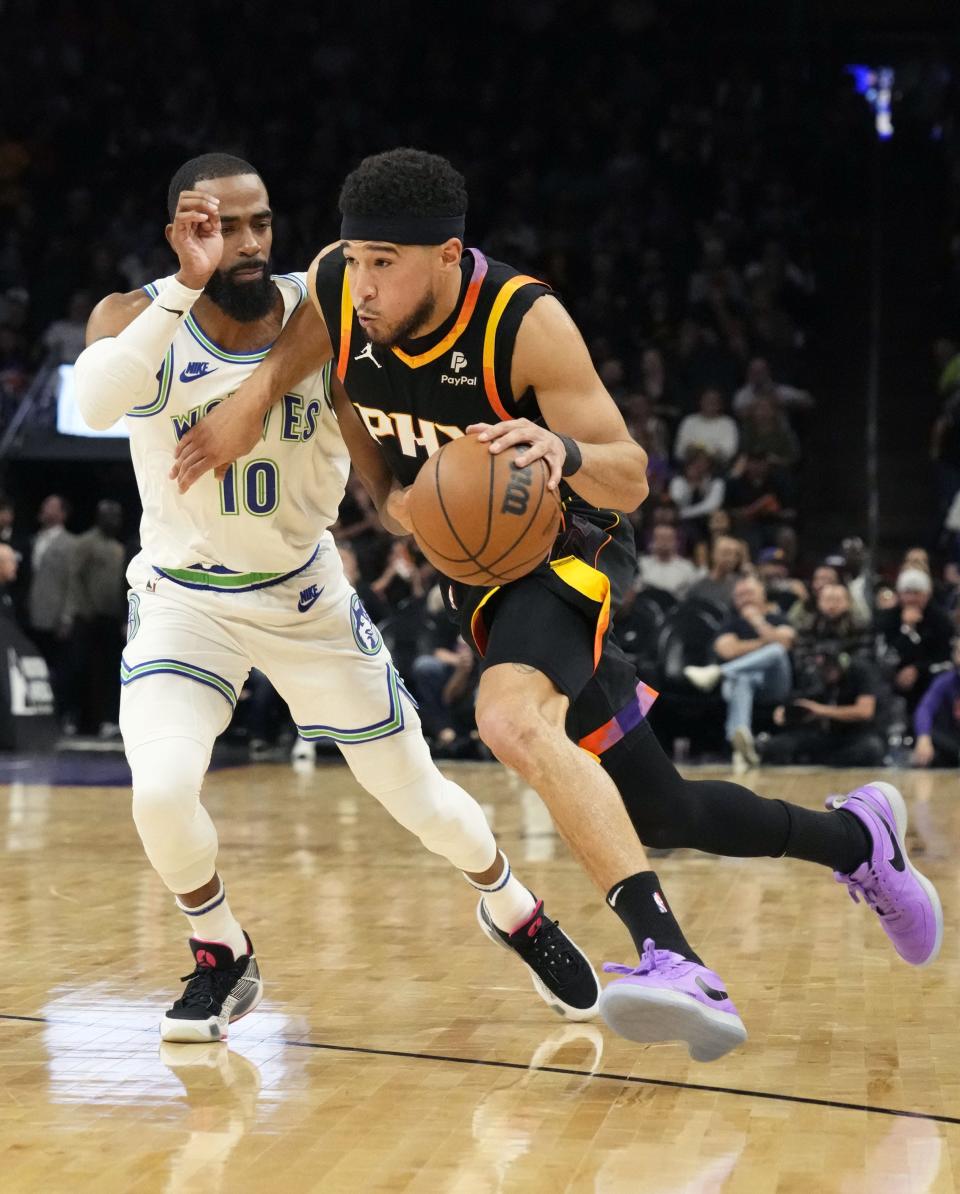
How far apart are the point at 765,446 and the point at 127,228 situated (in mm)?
6819

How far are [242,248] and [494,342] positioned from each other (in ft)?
2.53

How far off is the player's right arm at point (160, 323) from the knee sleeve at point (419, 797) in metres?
1.02

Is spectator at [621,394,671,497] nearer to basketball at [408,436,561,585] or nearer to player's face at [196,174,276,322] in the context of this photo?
player's face at [196,174,276,322]

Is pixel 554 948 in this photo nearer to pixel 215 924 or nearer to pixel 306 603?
pixel 215 924

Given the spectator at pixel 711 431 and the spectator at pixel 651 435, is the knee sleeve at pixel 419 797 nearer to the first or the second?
the spectator at pixel 651 435

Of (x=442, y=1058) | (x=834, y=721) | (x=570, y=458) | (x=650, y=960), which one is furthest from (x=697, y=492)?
(x=650, y=960)

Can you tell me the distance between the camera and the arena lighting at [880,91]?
59.7ft

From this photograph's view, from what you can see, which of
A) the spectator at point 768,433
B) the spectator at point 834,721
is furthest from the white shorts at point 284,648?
the spectator at point 768,433

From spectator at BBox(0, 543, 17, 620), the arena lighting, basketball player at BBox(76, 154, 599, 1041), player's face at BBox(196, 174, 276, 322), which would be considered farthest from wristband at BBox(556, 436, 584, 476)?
the arena lighting

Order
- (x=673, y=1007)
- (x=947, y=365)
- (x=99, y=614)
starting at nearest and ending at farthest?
1. (x=673, y=1007)
2. (x=99, y=614)
3. (x=947, y=365)

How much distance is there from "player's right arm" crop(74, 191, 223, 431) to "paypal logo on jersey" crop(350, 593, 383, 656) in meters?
0.77

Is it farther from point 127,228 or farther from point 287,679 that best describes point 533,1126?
point 127,228

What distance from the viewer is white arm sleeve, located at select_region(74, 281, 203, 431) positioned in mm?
4043

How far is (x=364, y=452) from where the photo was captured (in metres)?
4.30
